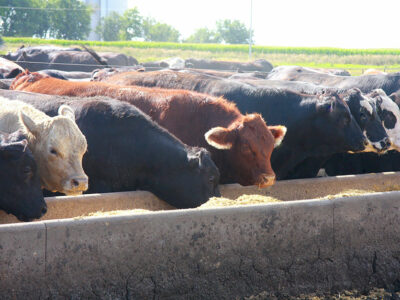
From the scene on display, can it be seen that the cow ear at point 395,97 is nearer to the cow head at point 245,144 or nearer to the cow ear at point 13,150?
the cow head at point 245,144

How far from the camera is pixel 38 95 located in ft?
22.1

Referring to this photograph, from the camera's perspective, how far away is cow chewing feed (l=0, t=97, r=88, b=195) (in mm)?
5453

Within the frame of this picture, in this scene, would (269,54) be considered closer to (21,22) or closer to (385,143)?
(21,22)

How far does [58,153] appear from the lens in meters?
5.51

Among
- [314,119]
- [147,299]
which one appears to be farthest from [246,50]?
[147,299]

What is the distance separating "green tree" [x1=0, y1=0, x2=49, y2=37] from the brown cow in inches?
2209

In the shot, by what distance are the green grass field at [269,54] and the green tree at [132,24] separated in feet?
59.5

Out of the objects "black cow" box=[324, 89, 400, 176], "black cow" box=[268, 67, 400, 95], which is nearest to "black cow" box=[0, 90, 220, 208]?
"black cow" box=[324, 89, 400, 176]

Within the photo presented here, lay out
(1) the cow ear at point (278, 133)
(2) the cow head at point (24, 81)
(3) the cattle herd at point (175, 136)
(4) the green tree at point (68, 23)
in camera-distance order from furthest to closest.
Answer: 1. (4) the green tree at point (68, 23)
2. (2) the cow head at point (24, 81)
3. (1) the cow ear at point (278, 133)
4. (3) the cattle herd at point (175, 136)

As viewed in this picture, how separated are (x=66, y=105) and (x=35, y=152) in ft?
2.54

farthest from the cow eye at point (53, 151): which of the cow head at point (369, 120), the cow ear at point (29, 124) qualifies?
the cow head at point (369, 120)

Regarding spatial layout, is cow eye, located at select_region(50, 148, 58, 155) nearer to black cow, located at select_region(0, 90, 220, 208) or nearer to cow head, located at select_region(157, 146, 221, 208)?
black cow, located at select_region(0, 90, 220, 208)

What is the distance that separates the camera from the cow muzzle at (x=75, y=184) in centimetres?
539

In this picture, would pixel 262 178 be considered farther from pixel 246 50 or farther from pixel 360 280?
pixel 246 50
